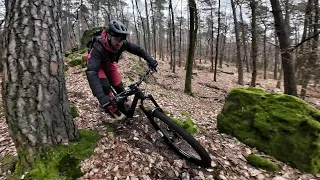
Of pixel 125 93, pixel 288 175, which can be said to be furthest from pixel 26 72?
pixel 288 175

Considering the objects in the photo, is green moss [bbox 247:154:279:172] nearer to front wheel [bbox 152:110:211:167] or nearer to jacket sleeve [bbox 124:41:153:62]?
front wheel [bbox 152:110:211:167]

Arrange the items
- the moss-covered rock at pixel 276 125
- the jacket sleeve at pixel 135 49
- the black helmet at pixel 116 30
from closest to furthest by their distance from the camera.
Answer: the black helmet at pixel 116 30, the moss-covered rock at pixel 276 125, the jacket sleeve at pixel 135 49

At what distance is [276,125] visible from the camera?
4.90 metres

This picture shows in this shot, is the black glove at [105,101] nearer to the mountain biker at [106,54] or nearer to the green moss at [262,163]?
the mountain biker at [106,54]

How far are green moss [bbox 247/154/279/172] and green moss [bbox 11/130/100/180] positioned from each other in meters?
2.97

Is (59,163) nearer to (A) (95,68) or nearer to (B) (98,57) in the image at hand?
(A) (95,68)

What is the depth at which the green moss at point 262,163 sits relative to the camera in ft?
14.0

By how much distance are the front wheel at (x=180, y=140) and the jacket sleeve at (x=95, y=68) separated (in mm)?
1134

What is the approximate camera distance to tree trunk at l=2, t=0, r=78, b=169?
322 cm

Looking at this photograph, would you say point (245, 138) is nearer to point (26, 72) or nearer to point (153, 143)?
point (153, 143)

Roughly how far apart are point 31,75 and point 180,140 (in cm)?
264

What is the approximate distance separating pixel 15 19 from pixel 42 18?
1.11 feet

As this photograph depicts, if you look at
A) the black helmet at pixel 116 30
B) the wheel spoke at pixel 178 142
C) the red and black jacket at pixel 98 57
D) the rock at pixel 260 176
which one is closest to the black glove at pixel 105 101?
the red and black jacket at pixel 98 57

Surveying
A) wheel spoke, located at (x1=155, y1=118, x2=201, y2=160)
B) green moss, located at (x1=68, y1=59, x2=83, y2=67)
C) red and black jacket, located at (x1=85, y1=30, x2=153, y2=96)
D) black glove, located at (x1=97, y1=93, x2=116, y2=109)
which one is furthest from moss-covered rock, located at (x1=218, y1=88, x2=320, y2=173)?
green moss, located at (x1=68, y1=59, x2=83, y2=67)
